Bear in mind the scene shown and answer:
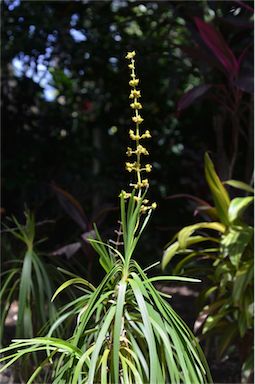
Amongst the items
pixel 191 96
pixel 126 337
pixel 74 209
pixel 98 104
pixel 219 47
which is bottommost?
pixel 126 337

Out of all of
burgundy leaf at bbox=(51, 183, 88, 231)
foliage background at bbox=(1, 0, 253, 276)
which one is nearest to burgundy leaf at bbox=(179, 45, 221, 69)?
foliage background at bbox=(1, 0, 253, 276)

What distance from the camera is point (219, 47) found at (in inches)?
94.5

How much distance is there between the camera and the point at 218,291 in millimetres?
2275

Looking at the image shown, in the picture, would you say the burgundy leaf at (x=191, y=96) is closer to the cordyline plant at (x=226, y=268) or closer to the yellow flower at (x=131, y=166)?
the cordyline plant at (x=226, y=268)

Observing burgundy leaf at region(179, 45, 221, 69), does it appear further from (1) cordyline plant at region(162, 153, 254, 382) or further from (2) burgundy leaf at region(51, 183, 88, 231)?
(2) burgundy leaf at region(51, 183, 88, 231)

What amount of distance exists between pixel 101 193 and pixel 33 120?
74cm

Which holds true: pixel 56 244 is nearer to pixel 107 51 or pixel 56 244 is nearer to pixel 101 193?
pixel 101 193

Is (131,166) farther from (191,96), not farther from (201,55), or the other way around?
(201,55)

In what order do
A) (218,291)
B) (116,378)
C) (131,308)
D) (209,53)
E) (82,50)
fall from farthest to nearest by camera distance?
1. (82,50)
2. (209,53)
3. (218,291)
4. (131,308)
5. (116,378)

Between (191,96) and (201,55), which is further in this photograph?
(201,55)

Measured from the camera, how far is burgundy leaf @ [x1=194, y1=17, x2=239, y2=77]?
7.77 feet

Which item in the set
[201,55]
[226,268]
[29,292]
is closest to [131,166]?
[29,292]

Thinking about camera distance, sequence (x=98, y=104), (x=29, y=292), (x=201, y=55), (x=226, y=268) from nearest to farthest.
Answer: (x=29, y=292) < (x=226, y=268) < (x=201, y=55) < (x=98, y=104)

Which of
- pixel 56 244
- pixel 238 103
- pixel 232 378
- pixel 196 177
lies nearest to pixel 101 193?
pixel 56 244
